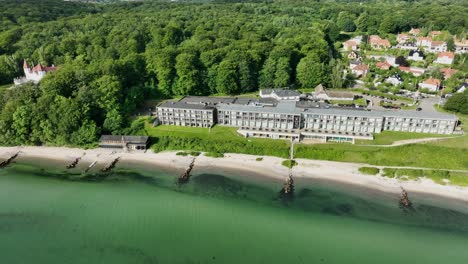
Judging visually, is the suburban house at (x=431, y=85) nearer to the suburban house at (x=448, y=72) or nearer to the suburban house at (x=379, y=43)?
the suburban house at (x=448, y=72)

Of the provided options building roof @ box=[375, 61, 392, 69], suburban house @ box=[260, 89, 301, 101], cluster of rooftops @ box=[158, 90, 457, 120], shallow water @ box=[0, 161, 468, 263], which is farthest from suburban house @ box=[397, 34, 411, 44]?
shallow water @ box=[0, 161, 468, 263]

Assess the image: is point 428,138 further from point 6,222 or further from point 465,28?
point 465,28

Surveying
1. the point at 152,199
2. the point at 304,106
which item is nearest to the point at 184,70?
the point at 304,106

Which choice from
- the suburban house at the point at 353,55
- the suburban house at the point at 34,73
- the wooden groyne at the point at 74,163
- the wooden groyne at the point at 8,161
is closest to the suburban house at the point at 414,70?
the suburban house at the point at 353,55

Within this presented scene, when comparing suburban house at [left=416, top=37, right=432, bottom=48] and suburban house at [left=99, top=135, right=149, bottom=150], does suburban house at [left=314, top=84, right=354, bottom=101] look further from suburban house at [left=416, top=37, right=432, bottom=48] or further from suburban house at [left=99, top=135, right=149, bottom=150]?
suburban house at [left=416, top=37, right=432, bottom=48]

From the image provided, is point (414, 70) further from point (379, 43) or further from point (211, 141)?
point (211, 141)

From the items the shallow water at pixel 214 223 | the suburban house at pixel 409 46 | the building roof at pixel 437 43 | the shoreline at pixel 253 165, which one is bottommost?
the shallow water at pixel 214 223
